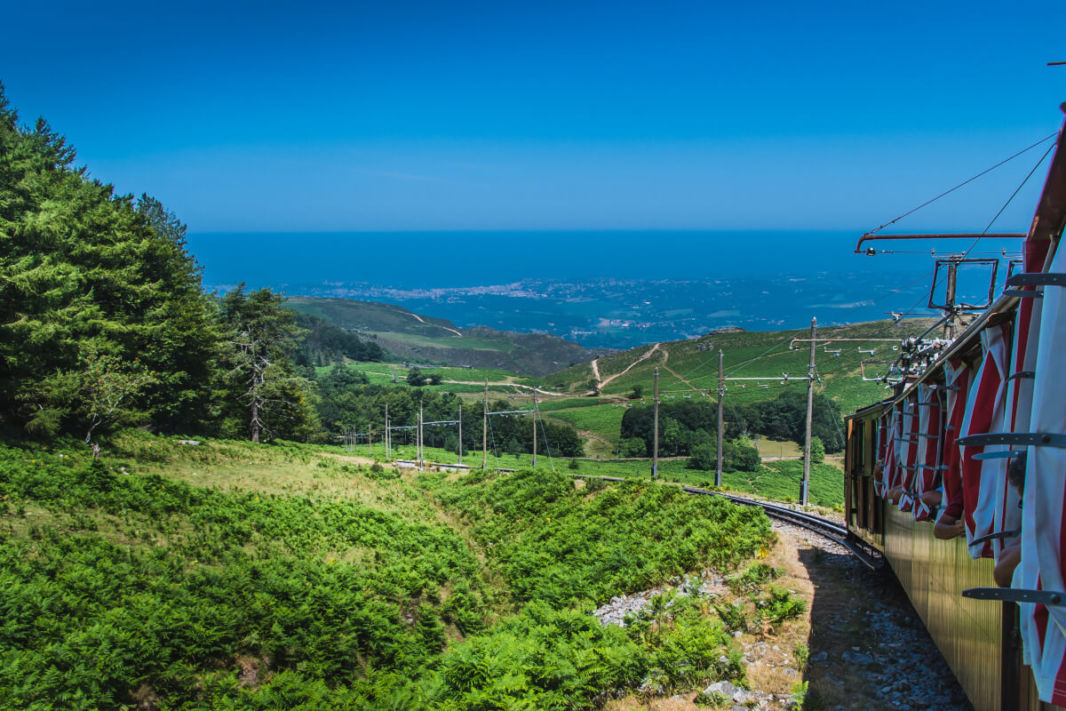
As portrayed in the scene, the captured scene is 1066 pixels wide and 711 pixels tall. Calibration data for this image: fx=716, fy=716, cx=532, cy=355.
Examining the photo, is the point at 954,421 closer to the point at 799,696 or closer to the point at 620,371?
the point at 799,696

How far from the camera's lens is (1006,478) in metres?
3.86

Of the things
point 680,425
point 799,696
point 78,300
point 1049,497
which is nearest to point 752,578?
point 799,696

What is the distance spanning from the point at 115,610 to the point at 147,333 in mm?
29777

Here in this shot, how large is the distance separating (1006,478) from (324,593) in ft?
48.3

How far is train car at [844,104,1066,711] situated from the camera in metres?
3.25

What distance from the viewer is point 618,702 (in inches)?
436

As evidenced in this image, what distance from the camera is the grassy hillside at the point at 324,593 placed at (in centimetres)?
1118

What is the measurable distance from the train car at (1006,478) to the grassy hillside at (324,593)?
208 inches

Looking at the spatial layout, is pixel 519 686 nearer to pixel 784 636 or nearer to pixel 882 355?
pixel 784 636

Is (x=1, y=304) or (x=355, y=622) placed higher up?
(x=1, y=304)

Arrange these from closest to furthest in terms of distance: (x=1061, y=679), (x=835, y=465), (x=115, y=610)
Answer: (x=1061, y=679), (x=115, y=610), (x=835, y=465)

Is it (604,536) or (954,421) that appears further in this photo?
(604,536)

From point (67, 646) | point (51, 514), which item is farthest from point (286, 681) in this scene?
point (51, 514)

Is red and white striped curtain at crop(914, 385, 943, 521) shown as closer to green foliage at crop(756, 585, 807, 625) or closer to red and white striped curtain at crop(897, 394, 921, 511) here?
red and white striped curtain at crop(897, 394, 921, 511)
